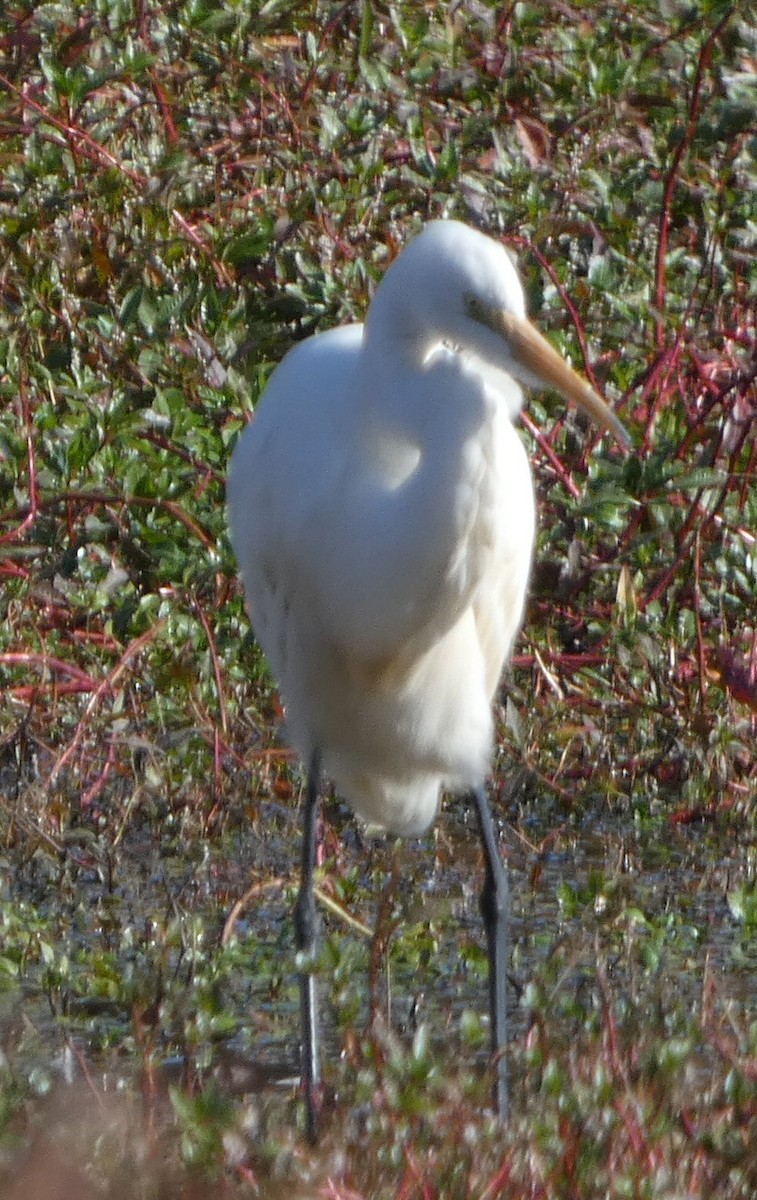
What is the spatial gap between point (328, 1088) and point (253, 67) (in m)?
2.84

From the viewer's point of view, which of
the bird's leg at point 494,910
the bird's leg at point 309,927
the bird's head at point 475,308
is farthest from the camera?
the bird's leg at point 494,910

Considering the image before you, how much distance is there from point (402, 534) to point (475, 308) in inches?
11.4

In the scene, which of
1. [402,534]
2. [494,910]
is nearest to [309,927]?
[494,910]

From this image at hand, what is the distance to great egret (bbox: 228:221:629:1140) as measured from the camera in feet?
8.11

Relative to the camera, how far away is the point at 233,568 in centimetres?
381

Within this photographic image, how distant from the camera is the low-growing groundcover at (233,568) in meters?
2.96

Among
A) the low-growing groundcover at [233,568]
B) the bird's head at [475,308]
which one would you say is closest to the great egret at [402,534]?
the bird's head at [475,308]

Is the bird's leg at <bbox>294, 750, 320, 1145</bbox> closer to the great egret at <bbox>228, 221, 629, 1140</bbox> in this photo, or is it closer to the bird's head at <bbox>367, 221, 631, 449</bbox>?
the great egret at <bbox>228, 221, 629, 1140</bbox>

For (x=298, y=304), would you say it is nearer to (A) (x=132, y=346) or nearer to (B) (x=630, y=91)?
(A) (x=132, y=346)

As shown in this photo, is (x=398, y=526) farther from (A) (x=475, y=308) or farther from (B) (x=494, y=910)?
(B) (x=494, y=910)

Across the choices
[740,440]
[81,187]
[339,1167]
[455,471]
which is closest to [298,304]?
[81,187]

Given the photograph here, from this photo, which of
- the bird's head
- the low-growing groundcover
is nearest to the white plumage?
the bird's head

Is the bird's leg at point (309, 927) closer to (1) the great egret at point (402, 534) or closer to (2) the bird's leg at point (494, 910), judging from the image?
(1) the great egret at point (402, 534)

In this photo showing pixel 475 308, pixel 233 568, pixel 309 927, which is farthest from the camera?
pixel 233 568
